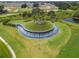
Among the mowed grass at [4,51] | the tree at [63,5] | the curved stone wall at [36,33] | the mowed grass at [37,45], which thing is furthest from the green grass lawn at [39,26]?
the mowed grass at [4,51]

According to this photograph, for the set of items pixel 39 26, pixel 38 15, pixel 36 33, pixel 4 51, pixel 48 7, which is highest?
pixel 48 7

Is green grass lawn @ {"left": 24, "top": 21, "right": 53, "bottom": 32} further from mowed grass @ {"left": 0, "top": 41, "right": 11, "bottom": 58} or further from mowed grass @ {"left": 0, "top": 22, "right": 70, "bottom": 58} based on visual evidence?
mowed grass @ {"left": 0, "top": 41, "right": 11, "bottom": 58}

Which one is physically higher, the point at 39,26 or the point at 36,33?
the point at 39,26

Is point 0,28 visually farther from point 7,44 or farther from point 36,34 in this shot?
point 36,34

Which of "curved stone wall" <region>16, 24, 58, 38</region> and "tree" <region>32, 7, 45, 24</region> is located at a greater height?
"tree" <region>32, 7, 45, 24</region>

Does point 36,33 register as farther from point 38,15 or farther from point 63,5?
point 63,5

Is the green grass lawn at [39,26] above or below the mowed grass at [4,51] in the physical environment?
above

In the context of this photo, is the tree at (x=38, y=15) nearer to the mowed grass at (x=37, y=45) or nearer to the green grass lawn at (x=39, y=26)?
the green grass lawn at (x=39, y=26)

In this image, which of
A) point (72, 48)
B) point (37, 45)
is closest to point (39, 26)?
point (37, 45)

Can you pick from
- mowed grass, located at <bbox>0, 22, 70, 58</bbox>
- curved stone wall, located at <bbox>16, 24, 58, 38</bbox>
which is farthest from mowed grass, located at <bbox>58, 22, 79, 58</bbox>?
curved stone wall, located at <bbox>16, 24, 58, 38</bbox>

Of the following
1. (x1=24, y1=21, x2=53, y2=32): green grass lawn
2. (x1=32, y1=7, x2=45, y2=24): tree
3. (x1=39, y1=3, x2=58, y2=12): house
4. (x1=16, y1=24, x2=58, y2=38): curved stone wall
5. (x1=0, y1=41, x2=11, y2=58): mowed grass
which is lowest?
(x1=0, y1=41, x2=11, y2=58): mowed grass
